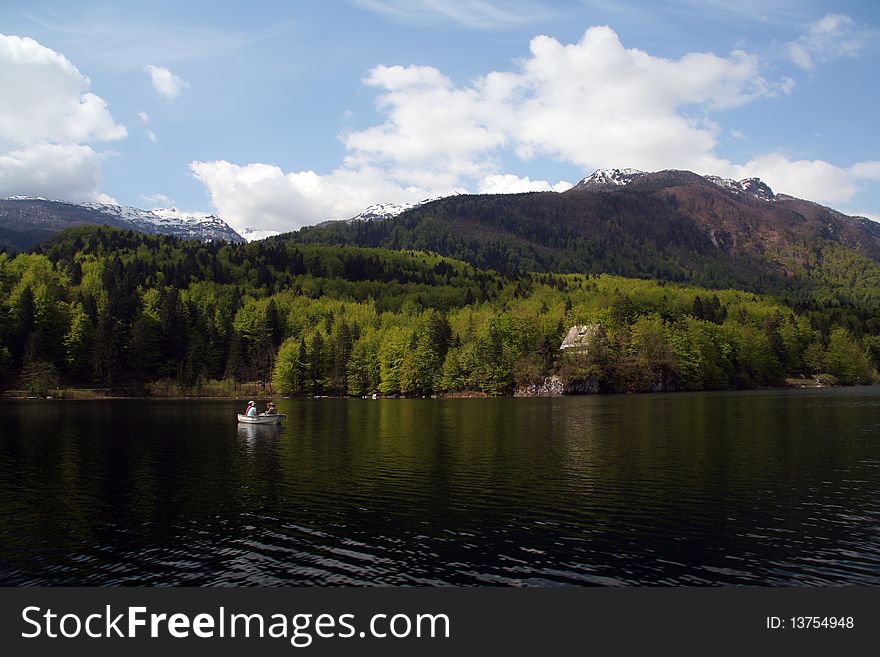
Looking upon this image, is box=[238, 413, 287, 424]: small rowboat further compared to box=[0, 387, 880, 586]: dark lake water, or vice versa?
box=[238, 413, 287, 424]: small rowboat

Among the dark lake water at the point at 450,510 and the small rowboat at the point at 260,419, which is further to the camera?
the small rowboat at the point at 260,419

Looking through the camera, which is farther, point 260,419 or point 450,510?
point 260,419

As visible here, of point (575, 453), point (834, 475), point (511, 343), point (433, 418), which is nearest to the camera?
point (834, 475)

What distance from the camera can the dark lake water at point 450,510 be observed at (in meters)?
24.4

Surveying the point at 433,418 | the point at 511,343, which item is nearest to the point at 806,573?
the point at 433,418

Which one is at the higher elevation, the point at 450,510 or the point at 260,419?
the point at 260,419

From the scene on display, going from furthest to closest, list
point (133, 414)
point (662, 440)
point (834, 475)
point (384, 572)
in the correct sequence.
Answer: point (133, 414)
point (662, 440)
point (834, 475)
point (384, 572)

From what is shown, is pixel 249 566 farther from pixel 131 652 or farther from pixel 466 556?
pixel 466 556

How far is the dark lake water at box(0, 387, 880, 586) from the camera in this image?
960 inches

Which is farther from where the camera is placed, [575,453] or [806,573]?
[575,453]

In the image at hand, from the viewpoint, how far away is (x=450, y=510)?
33844 mm

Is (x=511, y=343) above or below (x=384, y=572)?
above

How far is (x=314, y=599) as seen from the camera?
876 inches

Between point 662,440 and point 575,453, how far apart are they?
12505 mm
